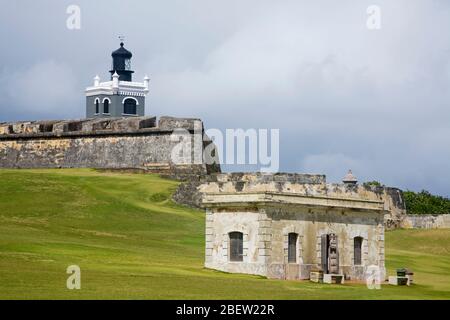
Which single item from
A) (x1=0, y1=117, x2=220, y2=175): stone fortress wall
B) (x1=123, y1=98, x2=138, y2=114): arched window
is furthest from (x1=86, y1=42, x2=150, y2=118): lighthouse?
(x1=0, y1=117, x2=220, y2=175): stone fortress wall

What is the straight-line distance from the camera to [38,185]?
56812 mm

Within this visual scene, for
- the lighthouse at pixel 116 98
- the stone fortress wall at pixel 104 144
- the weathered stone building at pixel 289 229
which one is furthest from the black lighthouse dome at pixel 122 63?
the weathered stone building at pixel 289 229

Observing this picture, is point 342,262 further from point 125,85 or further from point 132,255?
point 125,85

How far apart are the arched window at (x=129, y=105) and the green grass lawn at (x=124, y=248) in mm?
57681

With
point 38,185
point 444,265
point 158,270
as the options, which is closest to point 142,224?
point 38,185

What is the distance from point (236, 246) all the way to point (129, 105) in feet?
283

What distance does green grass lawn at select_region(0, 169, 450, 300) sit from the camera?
29.7m

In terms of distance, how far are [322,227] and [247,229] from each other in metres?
2.93

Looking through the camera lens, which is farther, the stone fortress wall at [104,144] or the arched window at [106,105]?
the arched window at [106,105]

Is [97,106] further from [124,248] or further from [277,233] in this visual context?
[277,233]

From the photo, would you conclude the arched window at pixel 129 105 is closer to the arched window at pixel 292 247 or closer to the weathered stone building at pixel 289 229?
the weathered stone building at pixel 289 229

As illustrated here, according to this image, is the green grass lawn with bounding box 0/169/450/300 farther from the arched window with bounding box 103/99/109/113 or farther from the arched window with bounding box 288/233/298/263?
the arched window with bounding box 103/99/109/113

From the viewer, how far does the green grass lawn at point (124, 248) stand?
97.5 feet
